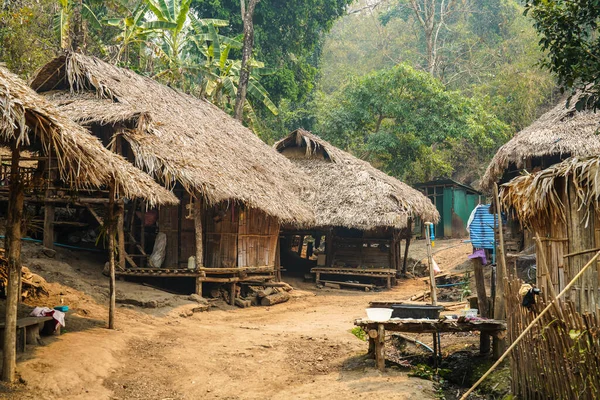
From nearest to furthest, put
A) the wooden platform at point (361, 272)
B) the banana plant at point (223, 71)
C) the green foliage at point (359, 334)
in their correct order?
the green foliage at point (359, 334)
the wooden platform at point (361, 272)
the banana plant at point (223, 71)

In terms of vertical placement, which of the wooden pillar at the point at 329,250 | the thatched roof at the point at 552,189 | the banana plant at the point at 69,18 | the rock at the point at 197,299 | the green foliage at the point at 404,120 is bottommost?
the rock at the point at 197,299

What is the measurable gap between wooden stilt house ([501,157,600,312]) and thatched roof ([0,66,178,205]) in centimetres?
488

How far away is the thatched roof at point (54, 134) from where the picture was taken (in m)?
5.95

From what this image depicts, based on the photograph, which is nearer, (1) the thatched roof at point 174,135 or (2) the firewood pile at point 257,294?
(1) the thatched roof at point 174,135

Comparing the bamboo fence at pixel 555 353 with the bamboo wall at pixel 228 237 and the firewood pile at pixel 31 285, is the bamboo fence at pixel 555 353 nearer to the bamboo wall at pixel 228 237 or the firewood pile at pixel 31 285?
the firewood pile at pixel 31 285

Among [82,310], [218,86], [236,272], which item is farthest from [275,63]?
[82,310]

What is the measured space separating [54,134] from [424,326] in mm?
4900

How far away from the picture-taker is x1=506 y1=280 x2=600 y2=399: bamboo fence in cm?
465

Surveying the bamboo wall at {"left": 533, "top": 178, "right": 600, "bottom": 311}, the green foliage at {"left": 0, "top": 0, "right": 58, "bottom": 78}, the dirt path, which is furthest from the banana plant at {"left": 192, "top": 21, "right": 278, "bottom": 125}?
the bamboo wall at {"left": 533, "top": 178, "right": 600, "bottom": 311}

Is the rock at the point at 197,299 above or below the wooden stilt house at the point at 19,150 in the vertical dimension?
below

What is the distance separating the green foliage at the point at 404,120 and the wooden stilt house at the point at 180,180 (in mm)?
8752

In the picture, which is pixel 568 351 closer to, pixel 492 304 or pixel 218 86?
pixel 492 304

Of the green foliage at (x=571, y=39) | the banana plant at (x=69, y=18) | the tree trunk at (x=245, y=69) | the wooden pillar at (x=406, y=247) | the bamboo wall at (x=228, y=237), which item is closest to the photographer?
the green foliage at (x=571, y=39)

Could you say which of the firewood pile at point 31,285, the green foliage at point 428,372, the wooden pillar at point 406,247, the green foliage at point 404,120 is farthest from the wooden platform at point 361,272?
the firewood pile at point 31,285
